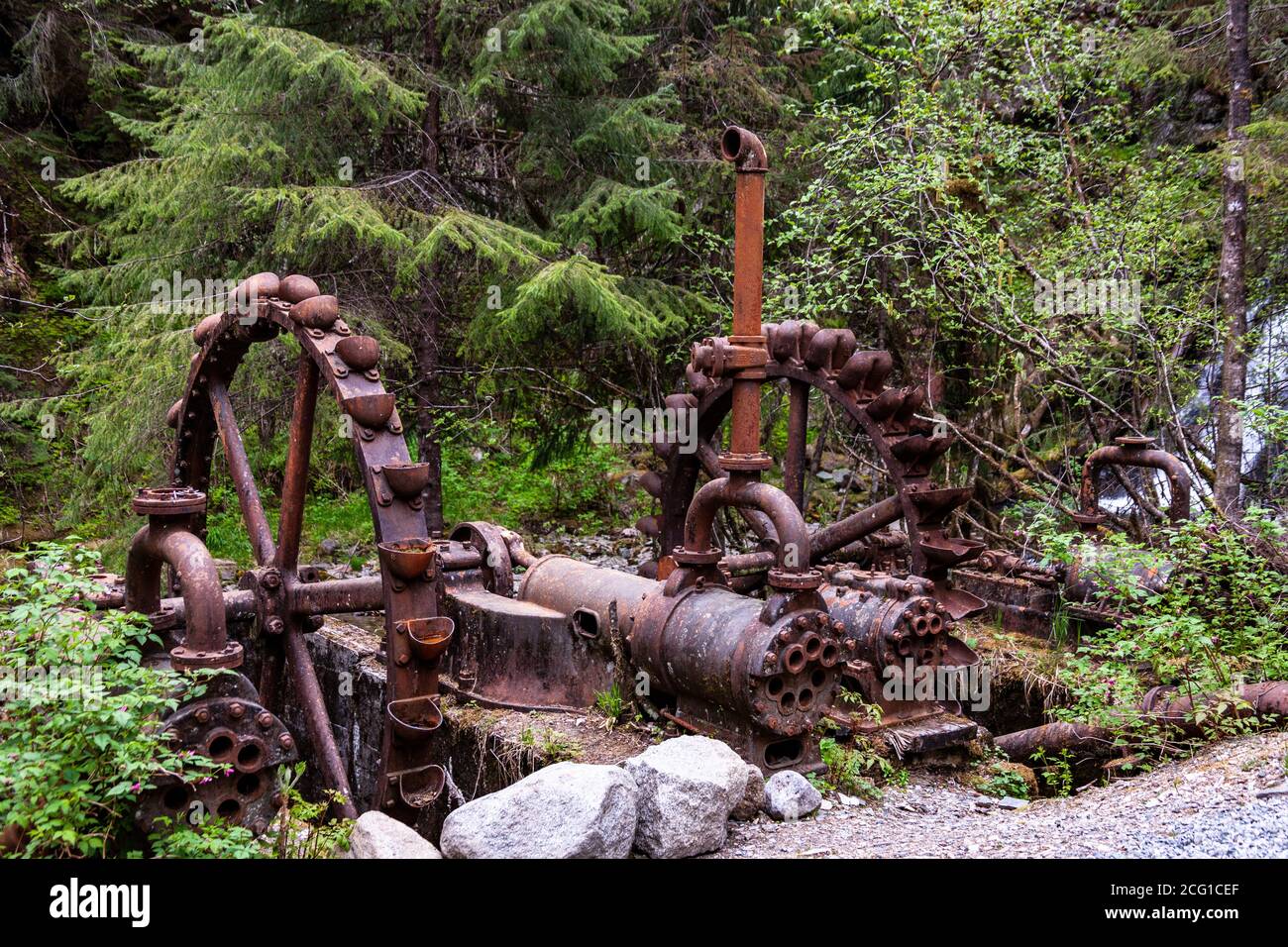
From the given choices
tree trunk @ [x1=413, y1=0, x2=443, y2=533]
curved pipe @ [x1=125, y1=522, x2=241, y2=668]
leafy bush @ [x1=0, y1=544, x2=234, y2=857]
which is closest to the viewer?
leafy bush @ [x1=0, y1=544, x2=234, y2=857]

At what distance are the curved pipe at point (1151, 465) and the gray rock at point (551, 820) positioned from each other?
4.44 m

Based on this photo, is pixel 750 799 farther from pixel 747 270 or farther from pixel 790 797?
pixel 747 270

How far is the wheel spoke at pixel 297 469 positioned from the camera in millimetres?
5469

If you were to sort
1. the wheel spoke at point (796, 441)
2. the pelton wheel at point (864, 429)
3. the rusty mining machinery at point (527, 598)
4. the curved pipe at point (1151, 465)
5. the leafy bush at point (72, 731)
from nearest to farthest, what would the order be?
the leafy bush at point (72, 731) → the rusty mining machinery at point (527, 598) → the pelton wheel at point (864, 429) → the curved pipe at point (1151, 465) → the wheel spoke at point (796, 441)

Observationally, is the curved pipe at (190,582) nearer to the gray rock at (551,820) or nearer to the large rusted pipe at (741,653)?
the gray rock at (551,820)

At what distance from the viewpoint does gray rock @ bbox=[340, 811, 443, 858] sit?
343 cm

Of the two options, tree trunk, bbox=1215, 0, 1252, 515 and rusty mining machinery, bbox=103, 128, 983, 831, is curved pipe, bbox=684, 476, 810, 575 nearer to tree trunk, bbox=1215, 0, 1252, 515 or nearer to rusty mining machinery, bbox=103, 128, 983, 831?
rusty mining machinery, bbox=103, 128, 983, 831

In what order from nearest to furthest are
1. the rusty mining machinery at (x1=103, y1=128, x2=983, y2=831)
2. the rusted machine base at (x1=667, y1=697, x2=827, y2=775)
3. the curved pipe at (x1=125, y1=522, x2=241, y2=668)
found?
the curved pipe at (x1=125, y1=522, x2=241, y2=668) < the rusty mining machinery at (x1=103, y1=128, x2=983, y2=831) < the rusted machine base at (x1=667, y1=697, x2=827, y2=775)

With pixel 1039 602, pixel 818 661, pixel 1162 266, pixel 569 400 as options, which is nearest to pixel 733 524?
pixel 569 400

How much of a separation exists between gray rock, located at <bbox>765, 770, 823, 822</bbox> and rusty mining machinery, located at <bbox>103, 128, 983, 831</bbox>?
26 centimetres

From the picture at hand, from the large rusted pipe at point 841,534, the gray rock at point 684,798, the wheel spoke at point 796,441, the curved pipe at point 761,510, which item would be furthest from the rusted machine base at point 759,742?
the wheel spoke at point 796,441

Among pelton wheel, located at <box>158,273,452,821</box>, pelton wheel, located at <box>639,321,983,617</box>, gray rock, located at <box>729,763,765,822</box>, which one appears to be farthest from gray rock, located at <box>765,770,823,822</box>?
pelton wheel, located at <box>639,321,983,617</box>

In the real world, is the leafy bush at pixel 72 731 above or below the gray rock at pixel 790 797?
above

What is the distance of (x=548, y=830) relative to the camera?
3.74 meters
